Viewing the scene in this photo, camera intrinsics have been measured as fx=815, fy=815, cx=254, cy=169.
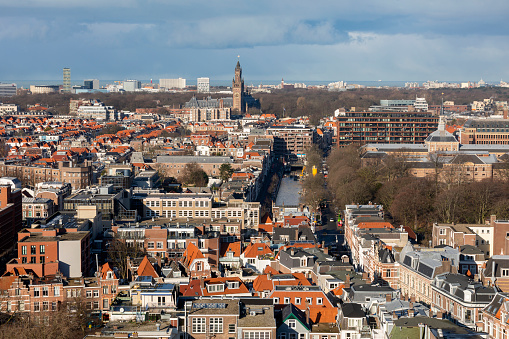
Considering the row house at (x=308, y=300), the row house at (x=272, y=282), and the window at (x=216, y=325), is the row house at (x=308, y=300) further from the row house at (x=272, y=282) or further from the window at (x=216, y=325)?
the window at (x=216, y=325)

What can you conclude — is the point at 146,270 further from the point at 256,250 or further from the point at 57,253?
the point at 256,250

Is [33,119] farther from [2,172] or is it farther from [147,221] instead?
[147,221]

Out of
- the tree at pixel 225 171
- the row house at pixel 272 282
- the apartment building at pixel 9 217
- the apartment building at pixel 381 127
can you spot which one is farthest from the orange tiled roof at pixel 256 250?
the apartment building at pixel 381 127

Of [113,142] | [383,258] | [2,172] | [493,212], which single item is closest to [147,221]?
[383,258]

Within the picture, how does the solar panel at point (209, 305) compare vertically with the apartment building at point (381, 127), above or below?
below

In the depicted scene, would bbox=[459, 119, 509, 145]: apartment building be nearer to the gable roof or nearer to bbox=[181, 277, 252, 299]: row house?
the gable roof

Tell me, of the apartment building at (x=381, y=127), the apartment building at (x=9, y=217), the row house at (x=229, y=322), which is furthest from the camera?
the apartment building at (x=381, y=127)

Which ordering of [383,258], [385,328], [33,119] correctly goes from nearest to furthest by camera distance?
Answer: [385,328] → [383,258] → [33,119]

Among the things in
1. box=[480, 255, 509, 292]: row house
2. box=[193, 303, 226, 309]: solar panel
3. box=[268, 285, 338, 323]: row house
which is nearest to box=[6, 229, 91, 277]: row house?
box=[268, 285, 338, 323]: row house
